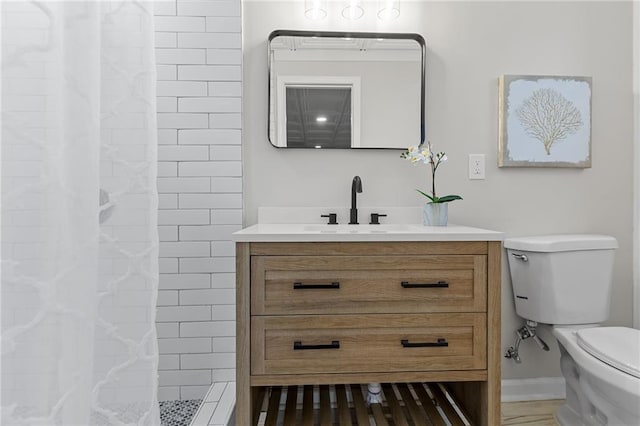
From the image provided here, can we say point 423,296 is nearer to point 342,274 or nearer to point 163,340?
point 342,274

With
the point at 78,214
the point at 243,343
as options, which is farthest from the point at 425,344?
the point at 78,214

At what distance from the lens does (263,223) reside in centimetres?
176

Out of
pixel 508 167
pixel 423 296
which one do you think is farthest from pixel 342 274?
pixel 508 167

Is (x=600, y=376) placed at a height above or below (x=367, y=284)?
below

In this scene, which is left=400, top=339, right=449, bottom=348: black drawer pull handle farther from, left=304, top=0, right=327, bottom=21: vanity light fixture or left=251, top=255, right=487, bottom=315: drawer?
left=304, top=0, right=327, bottom=21: vanity light fixture

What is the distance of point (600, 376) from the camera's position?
1.33 m

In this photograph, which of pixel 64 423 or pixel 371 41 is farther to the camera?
pixel 371 41

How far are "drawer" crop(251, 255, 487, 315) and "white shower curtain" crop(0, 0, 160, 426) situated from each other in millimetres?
442

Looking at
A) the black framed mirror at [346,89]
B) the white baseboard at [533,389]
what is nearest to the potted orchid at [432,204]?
the black framed mirror at [346,89]

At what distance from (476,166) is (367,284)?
3.11 feet

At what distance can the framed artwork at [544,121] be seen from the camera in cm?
183

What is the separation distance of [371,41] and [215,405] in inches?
66.9

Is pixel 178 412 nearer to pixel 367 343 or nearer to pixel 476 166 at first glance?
pixel 367 343

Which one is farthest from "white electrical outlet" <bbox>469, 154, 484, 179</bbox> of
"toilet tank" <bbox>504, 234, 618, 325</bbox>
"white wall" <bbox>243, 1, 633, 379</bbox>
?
"toilet tank" <bbox>504, 234, 618, 325</bbox>
